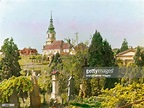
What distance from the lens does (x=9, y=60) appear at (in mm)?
3014

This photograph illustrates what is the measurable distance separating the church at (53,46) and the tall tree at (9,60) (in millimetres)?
176

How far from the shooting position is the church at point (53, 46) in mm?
2953

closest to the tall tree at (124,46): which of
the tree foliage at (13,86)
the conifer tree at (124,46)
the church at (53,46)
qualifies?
the conifer tree at (124,46)

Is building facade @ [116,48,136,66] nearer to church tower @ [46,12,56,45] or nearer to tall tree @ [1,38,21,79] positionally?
church tower @ [46,12,56,45]

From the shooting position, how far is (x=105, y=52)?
2943mm

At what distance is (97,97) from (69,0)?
60 cm

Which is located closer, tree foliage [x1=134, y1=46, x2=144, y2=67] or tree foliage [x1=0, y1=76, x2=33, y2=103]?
tree foliage [x1=134, y1=46, x2=144, y2=67]

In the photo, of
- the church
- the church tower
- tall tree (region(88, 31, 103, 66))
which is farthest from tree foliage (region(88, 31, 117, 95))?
the church tower

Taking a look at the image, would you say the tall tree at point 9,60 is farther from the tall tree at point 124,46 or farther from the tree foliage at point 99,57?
the tall tree at point 124,46

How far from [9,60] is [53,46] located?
0.29 metres

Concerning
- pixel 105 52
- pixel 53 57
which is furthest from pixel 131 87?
pixel 53 57

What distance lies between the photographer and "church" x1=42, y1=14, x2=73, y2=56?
2.95 m

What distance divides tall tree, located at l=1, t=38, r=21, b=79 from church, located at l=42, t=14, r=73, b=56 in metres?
0.18

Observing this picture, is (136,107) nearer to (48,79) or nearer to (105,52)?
(105,52)
